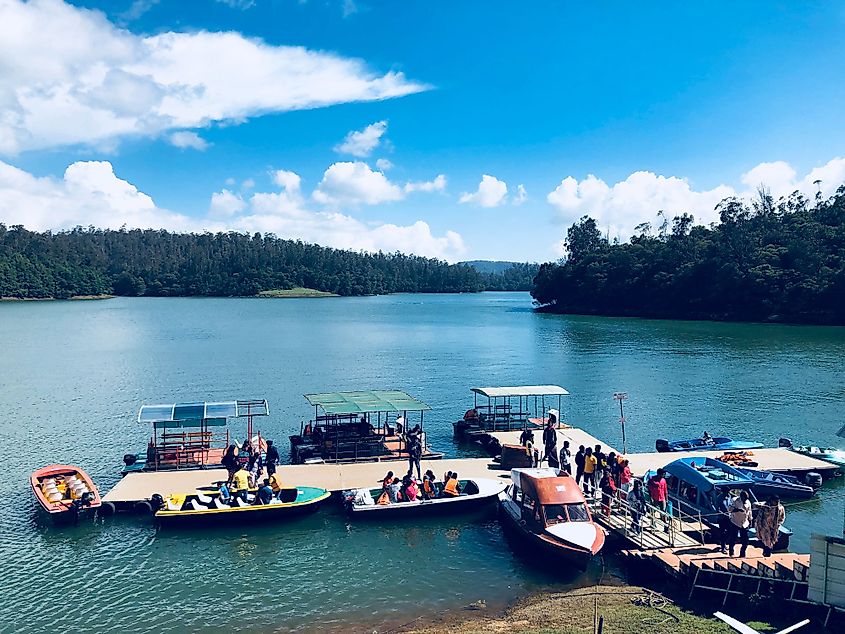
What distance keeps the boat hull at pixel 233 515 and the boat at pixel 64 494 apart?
322 cm

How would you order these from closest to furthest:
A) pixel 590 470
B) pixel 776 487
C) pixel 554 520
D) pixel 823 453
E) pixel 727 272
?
pixel 554 520 < pixel 590 470 < pixel 776 487 < pixel 823 453 < pixel 727 272

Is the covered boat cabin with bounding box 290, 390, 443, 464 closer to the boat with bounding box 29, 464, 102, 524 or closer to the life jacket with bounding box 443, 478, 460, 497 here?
the life jacket with bounding box 443, 478, 460, 497

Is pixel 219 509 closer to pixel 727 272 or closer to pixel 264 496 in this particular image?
pixel 264 496

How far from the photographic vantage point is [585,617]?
18203 mm

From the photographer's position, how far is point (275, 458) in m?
29.2

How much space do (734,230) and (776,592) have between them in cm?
14318

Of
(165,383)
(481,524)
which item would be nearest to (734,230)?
(165,383)

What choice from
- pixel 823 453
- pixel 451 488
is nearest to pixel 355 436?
pixel 451 488

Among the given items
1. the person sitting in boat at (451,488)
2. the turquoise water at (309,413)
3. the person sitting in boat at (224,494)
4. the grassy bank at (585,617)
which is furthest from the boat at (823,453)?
the person sitting in boat at (224,494)

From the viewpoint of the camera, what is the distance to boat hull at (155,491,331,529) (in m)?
25.3

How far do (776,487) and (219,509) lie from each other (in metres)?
22.4

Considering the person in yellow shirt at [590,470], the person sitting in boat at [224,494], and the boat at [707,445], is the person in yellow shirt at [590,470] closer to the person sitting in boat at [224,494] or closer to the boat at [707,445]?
the boat at [707,445]

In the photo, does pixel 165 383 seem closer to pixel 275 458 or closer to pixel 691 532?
pixel 275 458

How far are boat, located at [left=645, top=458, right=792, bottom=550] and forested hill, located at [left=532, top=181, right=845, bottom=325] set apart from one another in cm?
10003
